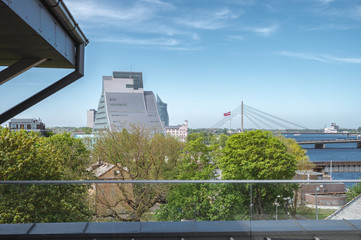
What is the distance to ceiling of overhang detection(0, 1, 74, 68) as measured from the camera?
211 centimetres

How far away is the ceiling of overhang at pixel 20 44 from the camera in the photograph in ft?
6.91

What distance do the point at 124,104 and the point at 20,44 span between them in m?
104

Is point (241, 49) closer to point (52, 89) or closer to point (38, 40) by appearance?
point (52, 89)

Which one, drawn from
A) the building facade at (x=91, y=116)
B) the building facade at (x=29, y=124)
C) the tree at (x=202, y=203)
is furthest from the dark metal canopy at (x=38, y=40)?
the building facade at (x=91, y=116)

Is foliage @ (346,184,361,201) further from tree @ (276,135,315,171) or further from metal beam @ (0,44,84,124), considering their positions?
tree @ (276,135,315,171)

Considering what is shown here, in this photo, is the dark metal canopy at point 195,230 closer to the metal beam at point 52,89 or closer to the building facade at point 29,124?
the metal beam at point 52,89

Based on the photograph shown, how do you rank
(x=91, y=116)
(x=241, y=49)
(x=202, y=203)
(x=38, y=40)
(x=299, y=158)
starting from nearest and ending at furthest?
(x=38, y=40) → (x=202, y=203) → (x=299, y=158) → (x=241, y=49) → (x=91, y=116)

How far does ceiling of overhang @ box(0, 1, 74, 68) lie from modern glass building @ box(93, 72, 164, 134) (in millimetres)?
96157

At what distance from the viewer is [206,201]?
3697 mm

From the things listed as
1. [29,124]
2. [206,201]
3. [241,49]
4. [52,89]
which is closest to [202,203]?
[206,201]

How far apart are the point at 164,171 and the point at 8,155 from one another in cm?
1245

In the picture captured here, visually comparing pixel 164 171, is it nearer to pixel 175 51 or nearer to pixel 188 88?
pixel 188 88

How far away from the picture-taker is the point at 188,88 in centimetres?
9125

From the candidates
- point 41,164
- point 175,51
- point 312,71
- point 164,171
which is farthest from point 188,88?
point 41,164
